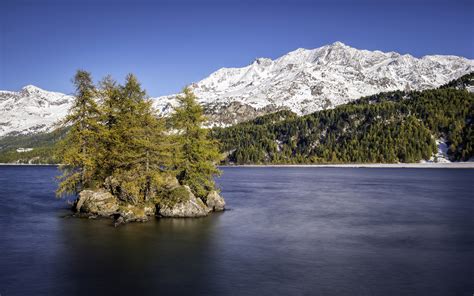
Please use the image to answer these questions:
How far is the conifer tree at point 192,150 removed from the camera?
185 ft

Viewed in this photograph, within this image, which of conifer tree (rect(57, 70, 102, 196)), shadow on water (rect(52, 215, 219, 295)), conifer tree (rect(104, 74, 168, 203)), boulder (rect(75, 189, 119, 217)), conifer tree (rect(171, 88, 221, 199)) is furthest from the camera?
conifer tree (rect(57, 70, 102, 196))

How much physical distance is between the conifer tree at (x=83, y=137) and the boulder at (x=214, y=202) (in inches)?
690

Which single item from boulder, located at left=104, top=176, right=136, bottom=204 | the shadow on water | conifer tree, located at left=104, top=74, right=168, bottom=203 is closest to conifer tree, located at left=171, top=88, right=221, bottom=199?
conifer tree, located at left=104, top=74, right=168, bottom=203

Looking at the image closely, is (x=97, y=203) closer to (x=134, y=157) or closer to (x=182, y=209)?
(x=134, y=157)

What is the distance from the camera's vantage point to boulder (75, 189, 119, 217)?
54.2 m

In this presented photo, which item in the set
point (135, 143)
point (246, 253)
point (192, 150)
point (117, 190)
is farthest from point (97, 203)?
point (246, 253)

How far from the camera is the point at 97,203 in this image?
5506 centimetres

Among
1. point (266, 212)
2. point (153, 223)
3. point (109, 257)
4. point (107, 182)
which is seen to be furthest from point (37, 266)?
point (266, 212)

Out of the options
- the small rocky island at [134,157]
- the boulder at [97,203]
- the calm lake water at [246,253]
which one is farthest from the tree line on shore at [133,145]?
the calm lake water at [246,253]

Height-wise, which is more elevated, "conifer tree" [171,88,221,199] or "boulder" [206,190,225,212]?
"conifer tree" [171,88,221,199]

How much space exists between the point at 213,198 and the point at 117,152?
51.0 ft

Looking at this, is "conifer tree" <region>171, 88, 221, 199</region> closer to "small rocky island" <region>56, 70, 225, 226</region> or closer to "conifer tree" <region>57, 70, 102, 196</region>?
"small rocky island" <region>56, 70, 225, 226</region>

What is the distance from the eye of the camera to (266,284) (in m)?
27.5

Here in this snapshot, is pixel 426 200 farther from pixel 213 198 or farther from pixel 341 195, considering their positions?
pixel 213 198
